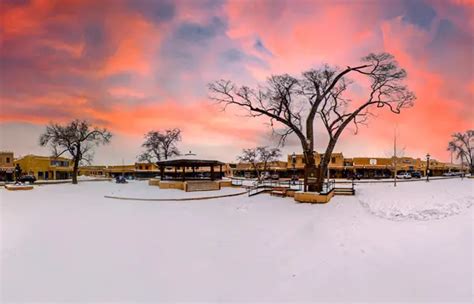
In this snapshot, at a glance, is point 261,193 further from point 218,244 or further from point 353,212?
point 218,244

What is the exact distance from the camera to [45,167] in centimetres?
A: 5331

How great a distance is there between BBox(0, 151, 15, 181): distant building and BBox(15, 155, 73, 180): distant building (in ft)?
4.29

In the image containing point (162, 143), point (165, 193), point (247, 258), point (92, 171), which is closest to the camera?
point (247, 258)

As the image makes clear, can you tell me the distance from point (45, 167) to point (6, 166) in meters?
5.86

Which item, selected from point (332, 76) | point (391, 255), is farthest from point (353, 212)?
point (332, 76)

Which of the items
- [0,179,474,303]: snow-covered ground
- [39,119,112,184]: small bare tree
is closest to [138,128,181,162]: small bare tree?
[39,119,112,184]: small bare tree

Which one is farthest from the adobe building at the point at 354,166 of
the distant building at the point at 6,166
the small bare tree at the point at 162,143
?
the distant building at the point at 6,166

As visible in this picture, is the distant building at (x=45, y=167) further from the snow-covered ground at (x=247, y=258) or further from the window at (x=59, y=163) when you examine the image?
the snow-covered ground at (x=247, y=258)

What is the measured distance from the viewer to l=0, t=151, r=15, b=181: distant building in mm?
49031

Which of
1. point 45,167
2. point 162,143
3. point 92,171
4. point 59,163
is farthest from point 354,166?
point 92,171

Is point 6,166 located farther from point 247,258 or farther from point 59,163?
point 247,258

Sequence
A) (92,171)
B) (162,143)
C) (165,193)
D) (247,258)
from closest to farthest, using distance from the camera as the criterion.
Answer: (247,258) < (165,193) < (162,143) < (92,171)

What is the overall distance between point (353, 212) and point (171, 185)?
16.2m

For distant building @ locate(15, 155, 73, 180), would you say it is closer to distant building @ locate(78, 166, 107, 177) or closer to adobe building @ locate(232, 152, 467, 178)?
distant building @ locate(78, 166, 107, 177)
